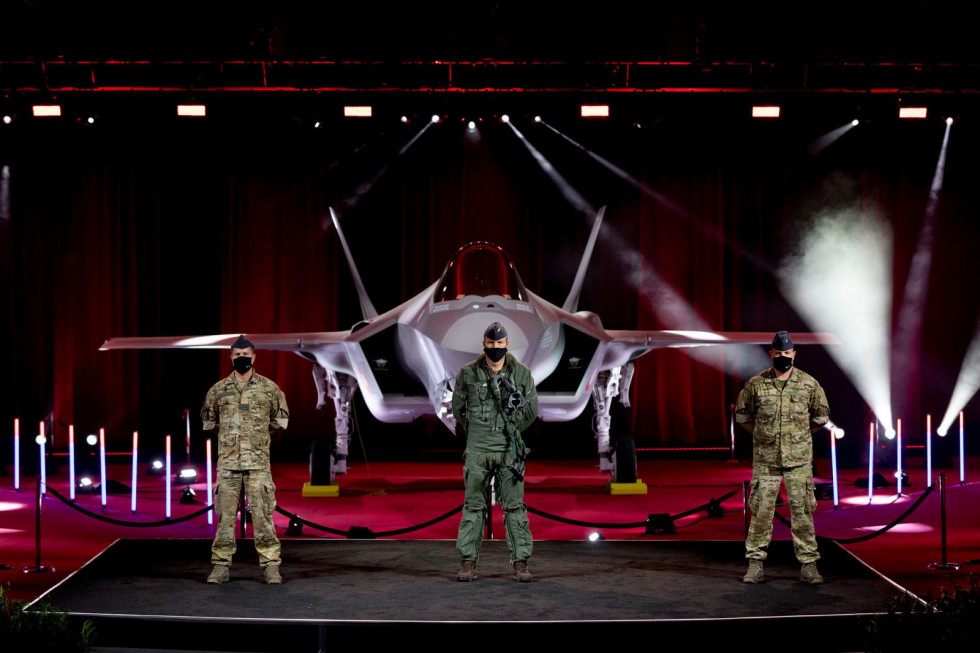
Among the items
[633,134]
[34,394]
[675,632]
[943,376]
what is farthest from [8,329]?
[943,376]

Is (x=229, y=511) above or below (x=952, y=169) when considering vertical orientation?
below

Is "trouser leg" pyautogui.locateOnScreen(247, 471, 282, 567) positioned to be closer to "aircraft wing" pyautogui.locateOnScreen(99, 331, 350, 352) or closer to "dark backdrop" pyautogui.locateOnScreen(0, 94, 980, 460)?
"aircraft wing" pyautogui.locateOnScreen(99, 331, 350, 352)

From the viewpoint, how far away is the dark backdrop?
52.8 ft

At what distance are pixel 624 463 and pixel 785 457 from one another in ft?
18.3

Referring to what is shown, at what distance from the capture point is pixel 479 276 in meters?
10.5

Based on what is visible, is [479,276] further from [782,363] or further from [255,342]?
[782,363]

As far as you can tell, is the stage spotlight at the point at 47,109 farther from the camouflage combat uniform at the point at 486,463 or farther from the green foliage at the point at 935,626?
the green foliage at the point at 935,626

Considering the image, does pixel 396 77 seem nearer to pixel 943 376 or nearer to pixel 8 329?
pixel 8 329

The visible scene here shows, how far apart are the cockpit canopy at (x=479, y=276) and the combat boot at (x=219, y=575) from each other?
4671mm

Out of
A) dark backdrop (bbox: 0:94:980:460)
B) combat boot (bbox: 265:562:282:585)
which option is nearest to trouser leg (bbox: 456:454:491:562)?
combat boot (bbox: 265:562:282:585)

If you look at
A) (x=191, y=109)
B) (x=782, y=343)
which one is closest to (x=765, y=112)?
(x=782, y=343)

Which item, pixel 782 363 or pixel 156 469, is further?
pixel 156 469

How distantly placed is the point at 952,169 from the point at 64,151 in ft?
49.6

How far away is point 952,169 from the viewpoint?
1659 centimetres
